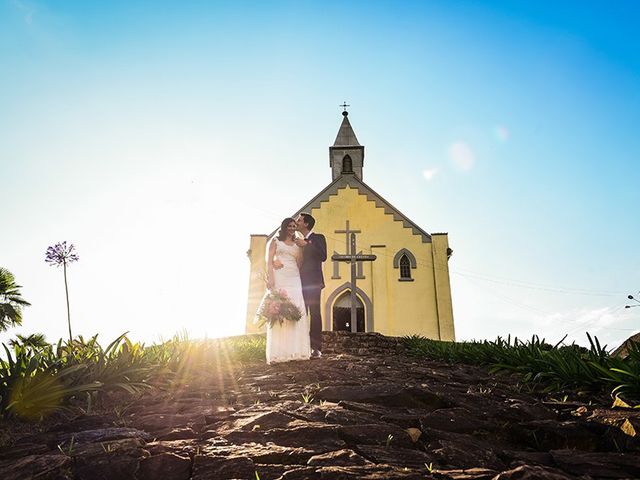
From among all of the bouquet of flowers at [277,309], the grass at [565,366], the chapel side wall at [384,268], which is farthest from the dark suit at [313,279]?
the chapel side wall at [384,268]

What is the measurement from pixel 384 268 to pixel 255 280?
644cm

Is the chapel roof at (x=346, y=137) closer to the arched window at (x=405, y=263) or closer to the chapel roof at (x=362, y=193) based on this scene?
the chapel roof at (x=362, y=193)

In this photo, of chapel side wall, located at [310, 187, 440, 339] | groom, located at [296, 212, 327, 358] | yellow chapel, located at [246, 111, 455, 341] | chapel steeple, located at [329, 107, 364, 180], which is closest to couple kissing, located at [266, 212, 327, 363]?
groom, located at [296, 212, 327, 358]

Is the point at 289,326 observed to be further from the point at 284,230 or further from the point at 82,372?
the point at 82,372

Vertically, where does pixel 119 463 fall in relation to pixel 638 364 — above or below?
below

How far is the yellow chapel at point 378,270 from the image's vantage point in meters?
19.1

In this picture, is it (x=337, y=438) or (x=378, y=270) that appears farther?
(x=378, y=270)

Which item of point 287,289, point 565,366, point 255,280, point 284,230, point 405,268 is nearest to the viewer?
point 565,366

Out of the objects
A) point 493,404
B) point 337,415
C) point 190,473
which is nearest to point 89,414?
point 190,473

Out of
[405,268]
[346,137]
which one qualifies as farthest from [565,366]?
[346,137]

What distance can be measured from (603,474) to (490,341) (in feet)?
20.0

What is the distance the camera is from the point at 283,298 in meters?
7.05

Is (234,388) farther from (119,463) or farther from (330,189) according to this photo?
(330,189)

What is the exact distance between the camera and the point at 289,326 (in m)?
7.05
